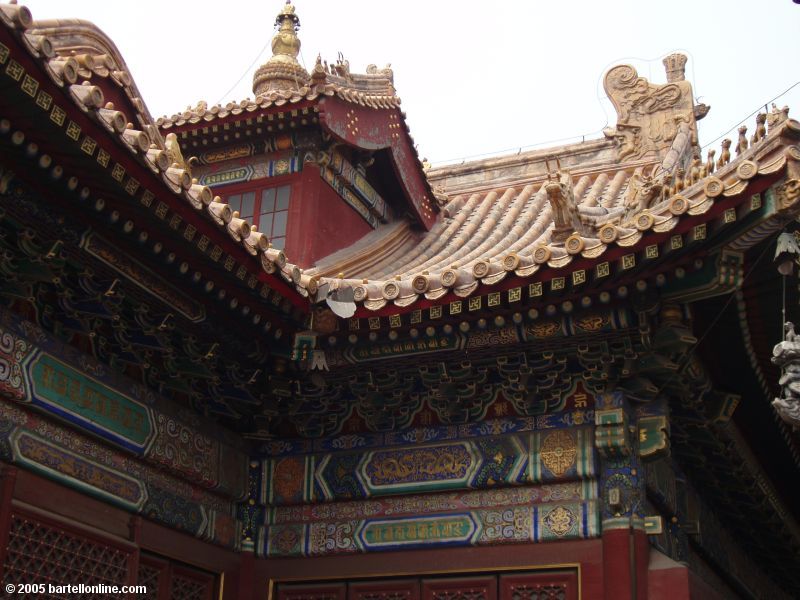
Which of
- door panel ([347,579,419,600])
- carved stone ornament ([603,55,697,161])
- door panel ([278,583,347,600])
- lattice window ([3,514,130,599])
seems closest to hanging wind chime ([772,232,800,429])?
door panel ([347,579,419,600])

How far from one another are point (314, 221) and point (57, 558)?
5173mm

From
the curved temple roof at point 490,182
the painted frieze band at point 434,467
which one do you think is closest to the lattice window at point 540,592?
the painted frieze band at point 434,467

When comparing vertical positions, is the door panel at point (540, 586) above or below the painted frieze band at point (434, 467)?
below

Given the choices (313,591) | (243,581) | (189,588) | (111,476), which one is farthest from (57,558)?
(313,591)

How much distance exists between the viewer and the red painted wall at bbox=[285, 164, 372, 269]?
38.0ft

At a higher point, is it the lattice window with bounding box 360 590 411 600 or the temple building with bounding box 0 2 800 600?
the temple building with bounding box 0 2 800 600

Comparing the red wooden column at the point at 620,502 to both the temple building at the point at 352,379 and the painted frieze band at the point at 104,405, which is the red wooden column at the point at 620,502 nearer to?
the temple building at the point at 352,379

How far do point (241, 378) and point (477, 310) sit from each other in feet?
7.25

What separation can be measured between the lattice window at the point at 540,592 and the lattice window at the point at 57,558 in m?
3.07

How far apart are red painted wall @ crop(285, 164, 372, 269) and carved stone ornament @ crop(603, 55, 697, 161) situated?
13.9ft

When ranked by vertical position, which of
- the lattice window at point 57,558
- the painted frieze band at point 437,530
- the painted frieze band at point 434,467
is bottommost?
the lattice window at point 57,558

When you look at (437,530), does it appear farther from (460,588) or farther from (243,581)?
(243,581)

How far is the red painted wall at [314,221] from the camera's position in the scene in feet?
38.0

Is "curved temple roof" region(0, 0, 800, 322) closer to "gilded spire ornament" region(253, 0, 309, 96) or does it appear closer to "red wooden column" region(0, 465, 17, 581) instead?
"gilded spire ornament" region(253, 0, 309, 96)
